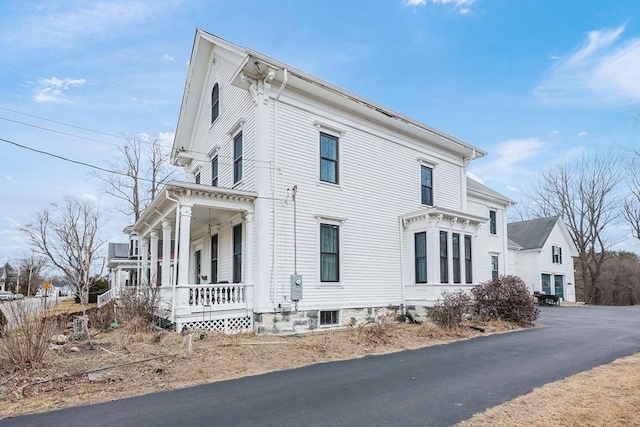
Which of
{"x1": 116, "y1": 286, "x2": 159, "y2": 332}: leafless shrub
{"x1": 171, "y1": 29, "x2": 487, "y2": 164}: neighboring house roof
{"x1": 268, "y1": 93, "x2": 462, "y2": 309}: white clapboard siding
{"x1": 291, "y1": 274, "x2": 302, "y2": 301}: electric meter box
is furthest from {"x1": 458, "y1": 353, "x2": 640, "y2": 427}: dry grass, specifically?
{"x1": 171, "y1": 29, "x2": 487, "y2": 164}: neighboring house roof

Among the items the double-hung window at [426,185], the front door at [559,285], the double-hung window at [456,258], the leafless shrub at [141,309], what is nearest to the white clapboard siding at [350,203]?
the double-hung window at [426,185]

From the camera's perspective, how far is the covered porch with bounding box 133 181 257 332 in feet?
33.4

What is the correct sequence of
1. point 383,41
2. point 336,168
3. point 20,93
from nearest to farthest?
point 20,93 → point 336,168 → point 383,41

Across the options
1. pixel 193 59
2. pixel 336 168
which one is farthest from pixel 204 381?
pixel 193 59

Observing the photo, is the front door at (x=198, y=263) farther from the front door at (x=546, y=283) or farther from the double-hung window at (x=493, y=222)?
the front door at (x=546, y=283)

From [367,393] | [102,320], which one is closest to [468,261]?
[367,393]

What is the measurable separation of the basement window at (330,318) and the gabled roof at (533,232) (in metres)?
23.1

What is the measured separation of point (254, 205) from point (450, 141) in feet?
28.8

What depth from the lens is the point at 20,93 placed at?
1102 centimetres

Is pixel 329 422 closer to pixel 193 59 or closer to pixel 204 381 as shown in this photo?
pixel 204 381

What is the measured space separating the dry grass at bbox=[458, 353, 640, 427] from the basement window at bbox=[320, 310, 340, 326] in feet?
21.5

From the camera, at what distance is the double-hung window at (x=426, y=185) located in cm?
1544

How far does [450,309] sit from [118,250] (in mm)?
30341

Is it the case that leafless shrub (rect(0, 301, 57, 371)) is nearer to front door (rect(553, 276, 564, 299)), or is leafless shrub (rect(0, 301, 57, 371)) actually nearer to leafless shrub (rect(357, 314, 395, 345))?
leafless shrub (rect(357, 314, 395, 345))
